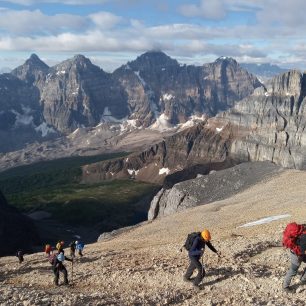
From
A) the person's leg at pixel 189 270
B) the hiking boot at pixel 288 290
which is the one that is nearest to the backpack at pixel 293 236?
the hiking boot at pixel 288 290

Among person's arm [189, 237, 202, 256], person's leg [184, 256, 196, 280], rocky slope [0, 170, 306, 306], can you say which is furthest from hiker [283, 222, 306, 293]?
person's leg [184, 256, 196, 280]

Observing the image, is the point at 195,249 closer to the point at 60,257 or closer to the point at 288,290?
the point at 288,290

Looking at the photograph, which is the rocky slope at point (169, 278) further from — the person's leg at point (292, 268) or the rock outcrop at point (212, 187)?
the rock outcrop at point (212, 187)

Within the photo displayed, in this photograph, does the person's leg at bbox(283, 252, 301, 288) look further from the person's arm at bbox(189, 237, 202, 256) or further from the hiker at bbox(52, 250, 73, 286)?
the hiker at bbox(52, 250, 73, 286)

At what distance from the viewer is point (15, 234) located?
12338cm

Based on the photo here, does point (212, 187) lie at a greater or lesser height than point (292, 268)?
lesser

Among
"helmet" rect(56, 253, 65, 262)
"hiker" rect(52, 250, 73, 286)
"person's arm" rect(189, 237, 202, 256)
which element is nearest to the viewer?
"person's arm" rect(189, 237, 202, 256)

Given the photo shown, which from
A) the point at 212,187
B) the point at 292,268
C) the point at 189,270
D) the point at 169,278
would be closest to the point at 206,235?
the point at 189,270

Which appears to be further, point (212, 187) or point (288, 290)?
point (212, 187)

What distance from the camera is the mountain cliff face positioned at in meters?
117

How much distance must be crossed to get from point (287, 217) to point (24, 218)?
106 m

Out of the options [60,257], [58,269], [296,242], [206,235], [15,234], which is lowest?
[15,234]

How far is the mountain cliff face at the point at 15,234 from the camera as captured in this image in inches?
4599

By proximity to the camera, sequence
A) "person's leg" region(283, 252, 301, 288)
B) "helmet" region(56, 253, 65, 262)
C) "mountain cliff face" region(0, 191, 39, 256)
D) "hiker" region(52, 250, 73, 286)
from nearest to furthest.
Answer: "person's leg" region(283, 252, 301, 288) < "hiker" region(52, 250, 73, 286) < "helmet" region(56, 253, 65, 262) < "mountain cliff face" region(0, 191, 39, 256)
